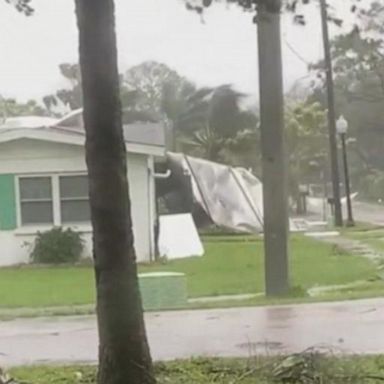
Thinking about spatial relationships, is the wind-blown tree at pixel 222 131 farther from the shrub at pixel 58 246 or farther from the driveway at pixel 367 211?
the shrub at pixel 58 246

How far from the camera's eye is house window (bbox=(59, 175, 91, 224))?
72.6 ft

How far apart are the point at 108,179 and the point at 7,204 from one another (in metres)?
17.0

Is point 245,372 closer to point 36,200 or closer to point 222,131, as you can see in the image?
point 36,200

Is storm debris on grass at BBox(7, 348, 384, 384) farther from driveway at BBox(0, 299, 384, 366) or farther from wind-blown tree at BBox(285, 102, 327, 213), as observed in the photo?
wind-blown tree at BBox(285, 102, 327, 213)

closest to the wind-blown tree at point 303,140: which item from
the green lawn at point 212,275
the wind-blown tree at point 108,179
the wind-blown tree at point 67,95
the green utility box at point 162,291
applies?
the wind-blown tree at point 67,95

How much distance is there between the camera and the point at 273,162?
1388 cm

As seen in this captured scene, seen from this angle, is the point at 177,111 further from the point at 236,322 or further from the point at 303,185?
the point at 236,322

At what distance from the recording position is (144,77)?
58.6 metres

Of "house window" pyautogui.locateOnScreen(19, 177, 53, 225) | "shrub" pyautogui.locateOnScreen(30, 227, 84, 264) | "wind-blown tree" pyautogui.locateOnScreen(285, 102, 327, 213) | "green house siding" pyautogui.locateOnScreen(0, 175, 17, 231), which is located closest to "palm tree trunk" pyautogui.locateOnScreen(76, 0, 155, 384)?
"shrub" pyautogui.locateOnScreen(30, 227, 84, 264)

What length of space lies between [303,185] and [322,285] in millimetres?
36969

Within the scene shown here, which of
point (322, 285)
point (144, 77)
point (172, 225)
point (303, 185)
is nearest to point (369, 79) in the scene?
point (303, 185)

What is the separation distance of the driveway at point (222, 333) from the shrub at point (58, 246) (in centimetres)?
955

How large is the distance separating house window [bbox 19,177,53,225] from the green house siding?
0.20m

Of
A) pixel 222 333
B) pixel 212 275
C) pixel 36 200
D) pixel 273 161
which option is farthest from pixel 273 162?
pixel 36 200
